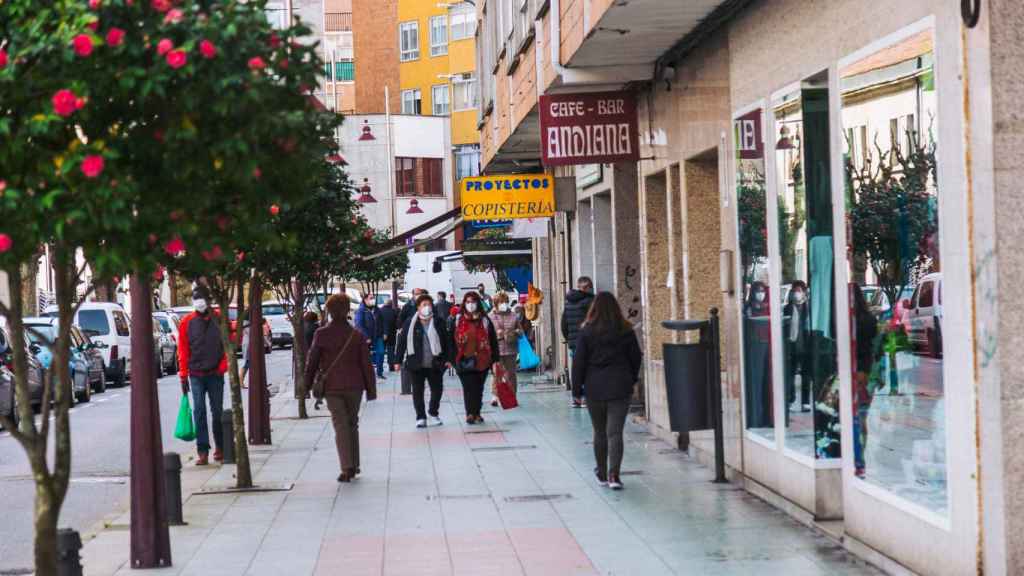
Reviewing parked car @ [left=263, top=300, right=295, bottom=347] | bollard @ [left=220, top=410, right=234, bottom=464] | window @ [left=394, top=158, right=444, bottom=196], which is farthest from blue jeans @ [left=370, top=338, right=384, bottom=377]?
window @ [left=394, top=158, right=444, bottom=196]

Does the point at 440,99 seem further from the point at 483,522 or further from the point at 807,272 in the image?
the point at 807,272

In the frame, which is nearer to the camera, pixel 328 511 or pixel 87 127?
pixel 87 127

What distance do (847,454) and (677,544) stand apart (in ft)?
3.93

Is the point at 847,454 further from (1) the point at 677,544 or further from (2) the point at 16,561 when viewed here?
(2) the point at 16,561

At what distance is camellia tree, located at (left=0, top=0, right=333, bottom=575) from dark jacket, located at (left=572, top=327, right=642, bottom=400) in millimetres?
7459

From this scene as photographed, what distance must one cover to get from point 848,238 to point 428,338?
463 inches

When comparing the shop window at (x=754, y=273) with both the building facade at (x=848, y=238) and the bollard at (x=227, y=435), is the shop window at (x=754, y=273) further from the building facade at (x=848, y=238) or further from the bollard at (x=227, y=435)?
the bollard at (x=227, y=435)

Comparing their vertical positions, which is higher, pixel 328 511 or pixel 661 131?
pixel 661 131

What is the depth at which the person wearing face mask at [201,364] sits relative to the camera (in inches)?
665

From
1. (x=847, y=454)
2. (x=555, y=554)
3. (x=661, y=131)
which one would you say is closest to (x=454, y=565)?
(x=555, y=554)

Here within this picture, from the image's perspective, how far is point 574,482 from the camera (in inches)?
562

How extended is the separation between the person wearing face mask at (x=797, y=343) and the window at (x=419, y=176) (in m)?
62.5

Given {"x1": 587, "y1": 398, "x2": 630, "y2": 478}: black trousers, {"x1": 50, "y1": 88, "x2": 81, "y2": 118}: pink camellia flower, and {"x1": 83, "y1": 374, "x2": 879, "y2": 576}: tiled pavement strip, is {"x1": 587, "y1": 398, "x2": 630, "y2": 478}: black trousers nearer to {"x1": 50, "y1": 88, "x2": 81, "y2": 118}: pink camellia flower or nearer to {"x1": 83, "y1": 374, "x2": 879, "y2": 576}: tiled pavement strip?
{"x1": 83, "y1": 374, "x2": 879, "y2": 576}: tiled pavement strip

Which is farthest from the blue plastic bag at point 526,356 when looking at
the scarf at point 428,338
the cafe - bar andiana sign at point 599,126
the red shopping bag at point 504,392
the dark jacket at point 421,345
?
the cafe - bar andiana sign at point 599,126
